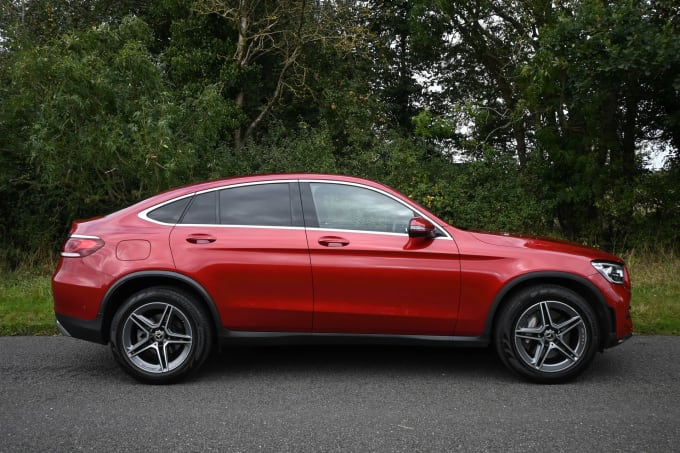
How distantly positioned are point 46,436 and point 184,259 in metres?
1.60

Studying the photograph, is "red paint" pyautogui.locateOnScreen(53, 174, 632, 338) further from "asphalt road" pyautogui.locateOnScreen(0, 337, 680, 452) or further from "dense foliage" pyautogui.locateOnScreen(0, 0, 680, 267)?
"dense foliage" pyautogui.locateOnScreen(0, 0, 680, 267)

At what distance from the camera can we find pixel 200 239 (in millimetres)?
5121

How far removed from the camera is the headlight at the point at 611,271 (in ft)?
16.7

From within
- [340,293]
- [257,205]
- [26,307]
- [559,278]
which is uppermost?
[257,205]

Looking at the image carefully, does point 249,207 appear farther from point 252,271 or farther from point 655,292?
point 655,292

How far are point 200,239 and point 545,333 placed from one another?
2801 mm

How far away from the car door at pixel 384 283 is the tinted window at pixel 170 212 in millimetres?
1073

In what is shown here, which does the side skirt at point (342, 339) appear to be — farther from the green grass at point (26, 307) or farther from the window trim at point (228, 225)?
the green grass at point (26, 307)

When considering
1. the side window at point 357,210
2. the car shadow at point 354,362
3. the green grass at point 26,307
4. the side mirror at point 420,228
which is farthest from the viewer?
the green grass at point 26,307

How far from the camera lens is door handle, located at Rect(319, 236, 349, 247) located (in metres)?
5.07

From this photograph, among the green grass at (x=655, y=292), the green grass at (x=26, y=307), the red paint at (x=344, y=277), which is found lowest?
the green grass at (x=26, y=307)

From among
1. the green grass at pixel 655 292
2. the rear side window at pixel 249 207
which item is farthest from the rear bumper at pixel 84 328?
the green grass at pixel 655 292

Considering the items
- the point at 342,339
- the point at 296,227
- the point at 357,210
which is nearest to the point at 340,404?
the point at 342,339

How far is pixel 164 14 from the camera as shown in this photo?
1730cm
